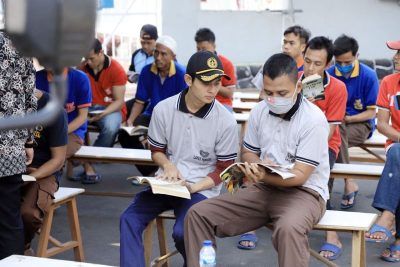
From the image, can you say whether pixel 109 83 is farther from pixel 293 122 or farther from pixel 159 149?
pixel 293 122

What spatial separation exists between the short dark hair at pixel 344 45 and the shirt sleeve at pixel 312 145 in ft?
7.28

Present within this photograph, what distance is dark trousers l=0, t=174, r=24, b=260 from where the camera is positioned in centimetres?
387

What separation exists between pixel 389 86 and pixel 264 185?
1.63 metres

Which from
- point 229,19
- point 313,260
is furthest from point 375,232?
point 229,19

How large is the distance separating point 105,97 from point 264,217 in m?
3.70

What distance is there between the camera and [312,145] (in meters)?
3.86

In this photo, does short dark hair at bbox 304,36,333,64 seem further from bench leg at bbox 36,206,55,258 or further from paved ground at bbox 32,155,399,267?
bench leg at bbox 36,206,55,258

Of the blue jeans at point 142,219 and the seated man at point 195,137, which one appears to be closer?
the blue jeans at point 142,219

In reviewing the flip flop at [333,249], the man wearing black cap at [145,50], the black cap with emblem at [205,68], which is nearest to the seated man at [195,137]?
the black cap with emblem at [205,68]

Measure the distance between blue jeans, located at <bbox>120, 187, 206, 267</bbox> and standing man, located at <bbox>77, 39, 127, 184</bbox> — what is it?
289cm

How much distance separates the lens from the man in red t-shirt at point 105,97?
22.9ft

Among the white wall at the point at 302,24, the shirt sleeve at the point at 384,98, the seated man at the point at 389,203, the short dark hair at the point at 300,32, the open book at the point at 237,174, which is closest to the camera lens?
the open book at the point at 237,174

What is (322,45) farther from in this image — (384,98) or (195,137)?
(195,137)

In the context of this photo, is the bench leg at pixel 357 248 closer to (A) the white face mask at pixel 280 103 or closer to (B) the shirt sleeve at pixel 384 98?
(A) the white face mask at pixel 280 103
